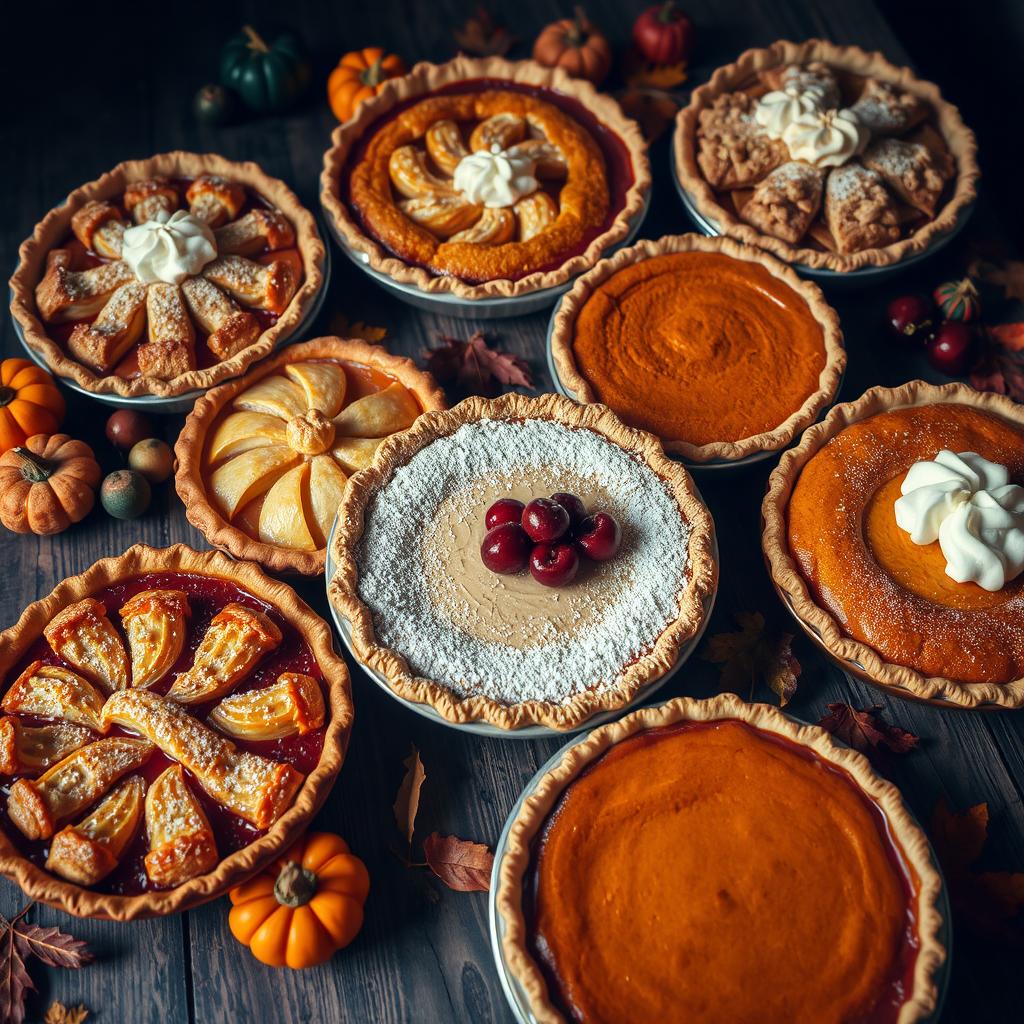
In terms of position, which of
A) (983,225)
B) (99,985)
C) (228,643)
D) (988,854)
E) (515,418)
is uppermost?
(983,225)

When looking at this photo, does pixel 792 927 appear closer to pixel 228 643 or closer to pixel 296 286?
pixel 228 643

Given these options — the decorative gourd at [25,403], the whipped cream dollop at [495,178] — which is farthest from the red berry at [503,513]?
the decorative gourd at [25,403]

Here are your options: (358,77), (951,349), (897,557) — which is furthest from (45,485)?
(951,349)

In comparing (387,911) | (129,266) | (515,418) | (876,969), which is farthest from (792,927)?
(129,266)

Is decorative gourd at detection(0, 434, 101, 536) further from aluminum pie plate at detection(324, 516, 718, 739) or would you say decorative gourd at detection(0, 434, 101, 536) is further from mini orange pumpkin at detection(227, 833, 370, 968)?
mini orange pumpkin at detection(227, 833, 370, 968)

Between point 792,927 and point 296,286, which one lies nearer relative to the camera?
point 792,927

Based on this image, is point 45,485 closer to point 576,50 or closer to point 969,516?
point 576,50

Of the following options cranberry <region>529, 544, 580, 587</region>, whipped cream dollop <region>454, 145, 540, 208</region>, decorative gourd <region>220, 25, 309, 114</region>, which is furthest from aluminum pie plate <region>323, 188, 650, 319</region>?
cranberry <region>529, 544, 580, 587</region>
